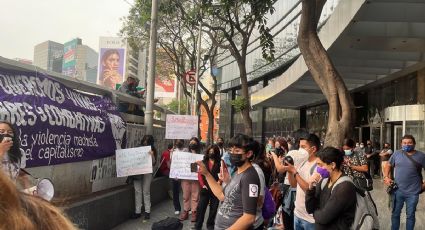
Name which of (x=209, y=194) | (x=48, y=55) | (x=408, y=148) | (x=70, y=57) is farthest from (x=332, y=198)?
(x=48, y=55)

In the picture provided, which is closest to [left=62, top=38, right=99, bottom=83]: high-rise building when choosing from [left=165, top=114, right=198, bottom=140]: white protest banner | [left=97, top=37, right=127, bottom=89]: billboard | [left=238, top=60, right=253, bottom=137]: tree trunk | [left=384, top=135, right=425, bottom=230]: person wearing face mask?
[left=97, top=37, right=127, bottom=89]: billboard

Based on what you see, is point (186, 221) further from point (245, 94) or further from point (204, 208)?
point (245, 94)

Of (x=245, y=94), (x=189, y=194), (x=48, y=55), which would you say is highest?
(x=48, y=55)

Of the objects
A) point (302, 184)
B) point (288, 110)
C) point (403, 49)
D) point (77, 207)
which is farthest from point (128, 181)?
point (288, 110)

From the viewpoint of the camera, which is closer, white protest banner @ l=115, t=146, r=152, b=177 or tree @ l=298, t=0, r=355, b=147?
tree @ l=298, t=0, r=355, b=147

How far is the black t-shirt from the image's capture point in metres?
3.95

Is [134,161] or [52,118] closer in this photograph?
[52,118]

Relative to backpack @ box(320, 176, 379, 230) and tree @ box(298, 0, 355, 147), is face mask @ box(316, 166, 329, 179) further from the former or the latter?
tree @ box(298, 0, 355, 147)

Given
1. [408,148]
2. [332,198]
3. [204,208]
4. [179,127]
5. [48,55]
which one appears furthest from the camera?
[48,55]

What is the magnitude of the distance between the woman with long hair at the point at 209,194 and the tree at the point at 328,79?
86.1 inches

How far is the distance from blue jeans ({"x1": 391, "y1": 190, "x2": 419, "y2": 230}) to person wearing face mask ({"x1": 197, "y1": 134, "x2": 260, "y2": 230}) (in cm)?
420

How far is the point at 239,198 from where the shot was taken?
13.4 feet

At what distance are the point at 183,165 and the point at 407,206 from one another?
423cm

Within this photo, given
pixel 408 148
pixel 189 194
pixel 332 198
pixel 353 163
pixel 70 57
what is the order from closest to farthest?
pixel 332 198 < pixel 353 163 < pixel 408 148 < pixel 189 194 < pixel 70 57
